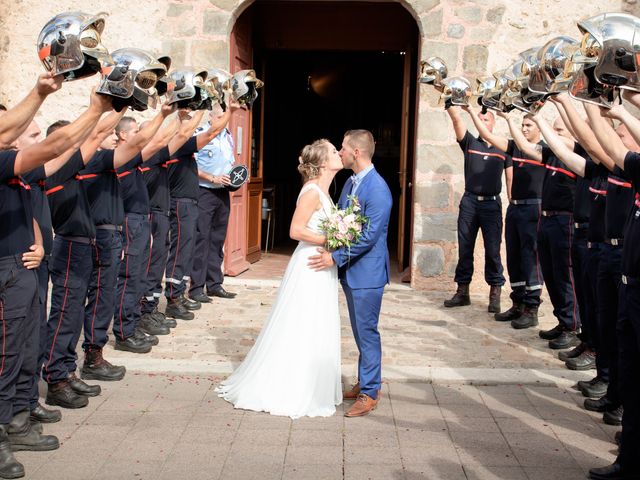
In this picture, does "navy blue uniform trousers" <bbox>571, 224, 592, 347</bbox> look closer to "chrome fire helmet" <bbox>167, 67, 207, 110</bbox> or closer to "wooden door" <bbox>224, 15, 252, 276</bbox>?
"chrome fire helmet" <bbox>167, 67, 207, 110</bbox>

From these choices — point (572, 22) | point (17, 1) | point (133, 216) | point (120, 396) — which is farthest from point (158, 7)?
point (120, 396)

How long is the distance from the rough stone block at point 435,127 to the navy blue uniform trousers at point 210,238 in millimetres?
2731

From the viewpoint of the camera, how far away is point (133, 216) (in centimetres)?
705

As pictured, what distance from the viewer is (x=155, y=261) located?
7.74m

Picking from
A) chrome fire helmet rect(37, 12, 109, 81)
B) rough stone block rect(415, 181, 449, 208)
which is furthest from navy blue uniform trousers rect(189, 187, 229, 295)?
chrome fire helmet rect(37, 12, 109, 81)

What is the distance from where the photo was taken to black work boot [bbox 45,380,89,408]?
5453 mm

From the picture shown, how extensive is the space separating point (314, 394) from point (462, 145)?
4629mm

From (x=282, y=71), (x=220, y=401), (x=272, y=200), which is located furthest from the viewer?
(x=282, y=71)

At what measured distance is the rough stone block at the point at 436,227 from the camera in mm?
10234

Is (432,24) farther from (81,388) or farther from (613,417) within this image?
(81,388)

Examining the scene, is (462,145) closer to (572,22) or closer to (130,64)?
(572,22)

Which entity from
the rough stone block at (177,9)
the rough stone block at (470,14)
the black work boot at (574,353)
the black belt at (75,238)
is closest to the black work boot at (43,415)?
the black belt at (75,238)

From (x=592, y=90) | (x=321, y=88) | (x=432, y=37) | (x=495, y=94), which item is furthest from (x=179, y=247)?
(x=321, y=88)

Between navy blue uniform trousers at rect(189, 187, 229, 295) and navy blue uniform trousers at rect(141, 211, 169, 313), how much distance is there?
1275mm
